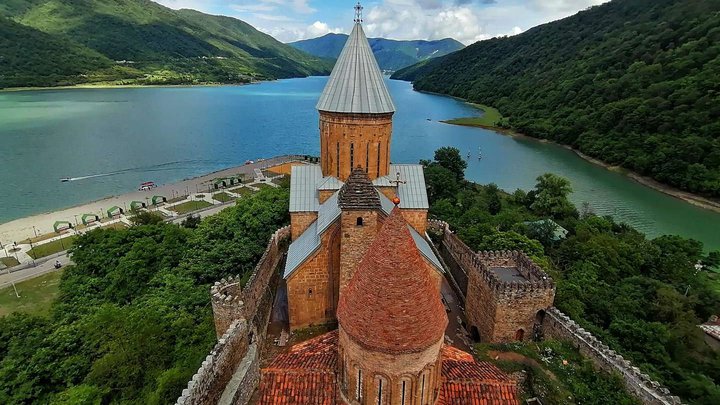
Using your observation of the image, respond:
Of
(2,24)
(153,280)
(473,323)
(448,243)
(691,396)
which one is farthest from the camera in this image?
(2,24)

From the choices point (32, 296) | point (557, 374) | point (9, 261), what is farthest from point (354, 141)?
point (9, 261)

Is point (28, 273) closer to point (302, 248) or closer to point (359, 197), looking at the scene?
point (302, 248)

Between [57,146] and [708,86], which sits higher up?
[708,86]

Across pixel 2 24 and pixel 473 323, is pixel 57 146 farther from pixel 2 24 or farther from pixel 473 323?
pixel 2 24

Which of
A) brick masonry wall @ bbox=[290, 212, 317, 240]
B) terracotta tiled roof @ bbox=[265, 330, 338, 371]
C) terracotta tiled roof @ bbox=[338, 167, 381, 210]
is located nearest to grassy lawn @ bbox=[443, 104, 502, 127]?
brick masonry wall @ bbox=[290, 212, 317, 240]

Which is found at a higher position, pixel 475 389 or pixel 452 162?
pixel 475 389

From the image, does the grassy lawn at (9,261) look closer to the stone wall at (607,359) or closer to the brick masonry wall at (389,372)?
the brick masonry wall at (389,372)

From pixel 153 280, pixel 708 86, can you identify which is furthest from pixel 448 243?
pixel 708 86
